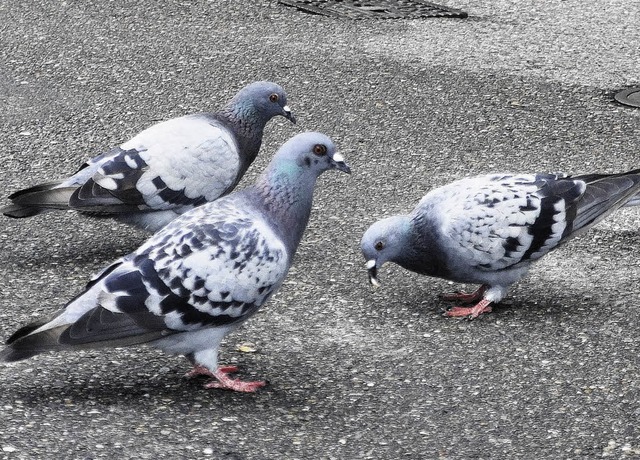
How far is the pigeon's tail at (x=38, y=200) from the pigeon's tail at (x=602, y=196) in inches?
92.3

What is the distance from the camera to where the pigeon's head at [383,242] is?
5008 mm

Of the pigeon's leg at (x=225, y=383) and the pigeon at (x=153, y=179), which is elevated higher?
the pigeon at (x=153, y=179)

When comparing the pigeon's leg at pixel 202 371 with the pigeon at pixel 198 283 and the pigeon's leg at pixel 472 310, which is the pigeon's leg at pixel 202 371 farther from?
the pigeon's leg at pixel 472 310

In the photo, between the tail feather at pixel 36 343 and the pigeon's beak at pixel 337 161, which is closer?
the tail feather at pixel 36 343

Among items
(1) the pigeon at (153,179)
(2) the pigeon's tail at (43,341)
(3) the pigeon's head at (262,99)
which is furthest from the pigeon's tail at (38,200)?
(2) the pigeon's tail at (43,341)

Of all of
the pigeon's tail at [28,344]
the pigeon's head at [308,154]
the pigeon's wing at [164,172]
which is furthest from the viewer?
the pigeon's wing at [164,172]

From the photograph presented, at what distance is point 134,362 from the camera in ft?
15.4

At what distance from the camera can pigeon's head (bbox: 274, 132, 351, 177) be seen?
4570mm

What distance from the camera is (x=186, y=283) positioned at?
4246 millimetres

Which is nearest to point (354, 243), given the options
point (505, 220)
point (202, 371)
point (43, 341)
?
point (505, 220)

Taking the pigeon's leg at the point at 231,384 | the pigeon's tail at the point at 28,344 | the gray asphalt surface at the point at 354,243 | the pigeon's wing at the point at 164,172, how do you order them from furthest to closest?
the pigeon's wing at the point at 164,172 < the pigeon's leg at the point at 231,384 < the gray asphalt surface at the point at 354,243 < the pigeon's tail at the point at 28,344

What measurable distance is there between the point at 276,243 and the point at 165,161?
1.29m

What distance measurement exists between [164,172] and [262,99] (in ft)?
2.34

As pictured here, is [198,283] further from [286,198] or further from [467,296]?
[467,296]
